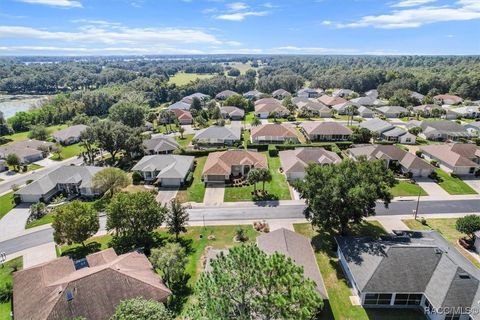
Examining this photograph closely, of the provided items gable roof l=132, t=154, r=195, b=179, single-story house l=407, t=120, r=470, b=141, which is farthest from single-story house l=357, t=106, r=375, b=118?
gable roof l=132, t=154, r=195, b=179

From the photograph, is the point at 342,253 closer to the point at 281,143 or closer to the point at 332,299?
the point at 332,299

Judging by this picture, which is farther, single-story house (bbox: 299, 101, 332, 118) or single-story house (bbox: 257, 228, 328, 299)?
single-story house (bbox: 299, 101, 332, 118)

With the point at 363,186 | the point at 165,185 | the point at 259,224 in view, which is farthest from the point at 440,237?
the point at 165,185

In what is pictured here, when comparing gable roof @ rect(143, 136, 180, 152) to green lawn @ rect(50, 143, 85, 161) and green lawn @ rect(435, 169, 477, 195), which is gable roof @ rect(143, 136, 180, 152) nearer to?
green lawn @ rect(50, 143, 85, 161)

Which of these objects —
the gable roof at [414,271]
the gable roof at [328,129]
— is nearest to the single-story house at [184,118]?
the gable roof at [328,129]

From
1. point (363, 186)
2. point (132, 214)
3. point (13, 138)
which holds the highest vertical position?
point (363, 186)

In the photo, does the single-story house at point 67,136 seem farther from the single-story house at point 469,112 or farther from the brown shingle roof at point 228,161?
the single-story house at point 469,112

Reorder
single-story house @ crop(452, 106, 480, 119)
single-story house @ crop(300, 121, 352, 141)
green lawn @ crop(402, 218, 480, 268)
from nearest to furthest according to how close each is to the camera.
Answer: green lawn @ crop(402, 218, 480, 268)
single-story house @ crop(300, 121, 352, 141)
single-story house @ crop(452, 106, 480, 119)
